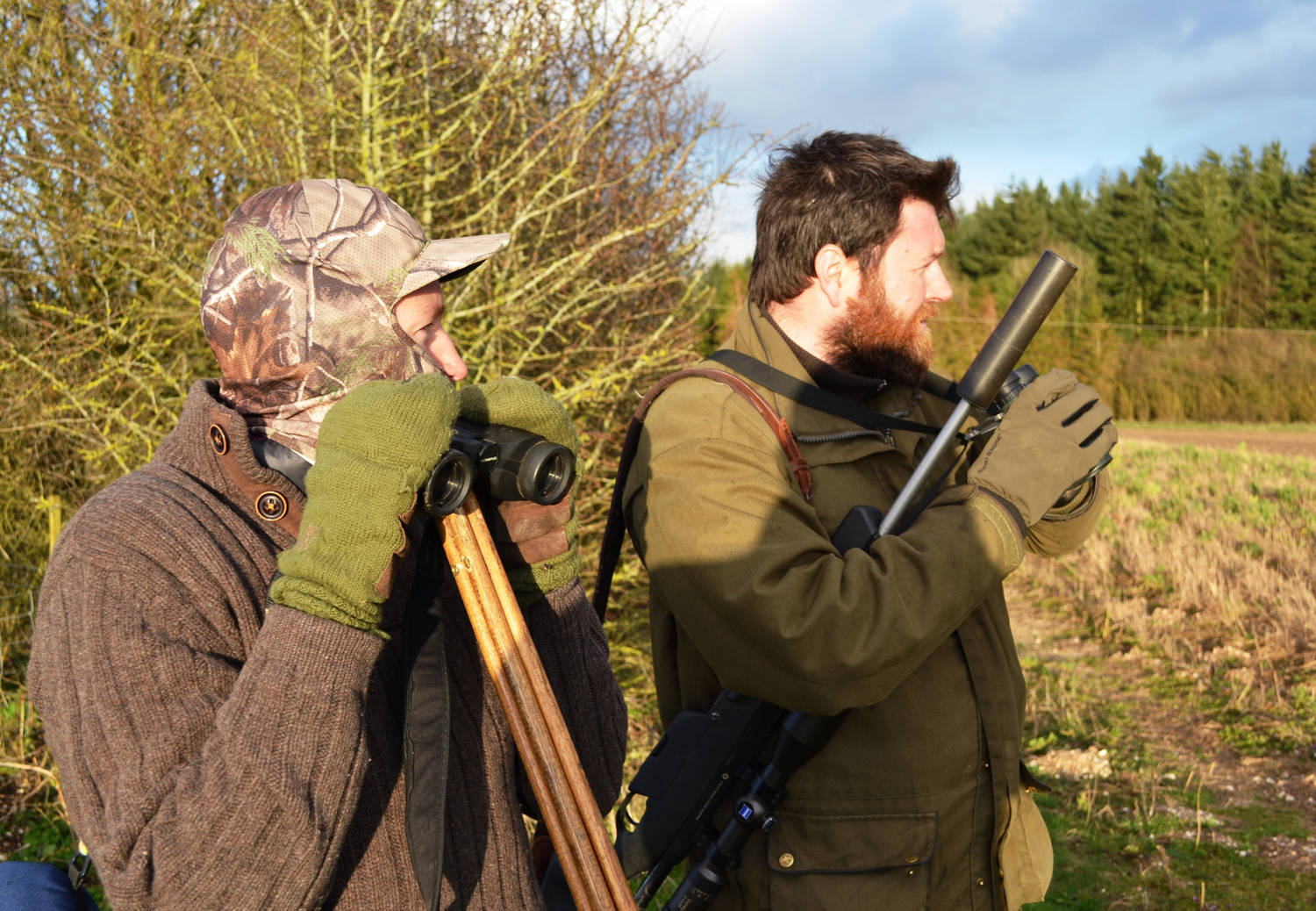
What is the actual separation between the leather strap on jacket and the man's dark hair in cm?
38

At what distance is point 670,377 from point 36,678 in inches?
53.6

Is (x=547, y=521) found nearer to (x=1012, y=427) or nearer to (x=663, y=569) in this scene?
(x=663, y=569)

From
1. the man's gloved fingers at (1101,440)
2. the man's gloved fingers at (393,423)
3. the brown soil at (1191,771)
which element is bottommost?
the brown soil at (1191,771)

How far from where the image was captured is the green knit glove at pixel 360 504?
1242 mm

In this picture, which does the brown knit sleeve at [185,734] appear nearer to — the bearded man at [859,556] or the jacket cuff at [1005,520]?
the bearded man at [859,556]

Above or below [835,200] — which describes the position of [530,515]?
below

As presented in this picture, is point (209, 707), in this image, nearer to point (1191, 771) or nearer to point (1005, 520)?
point (1005, 520)

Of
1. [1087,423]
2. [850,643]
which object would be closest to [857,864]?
[850,643]

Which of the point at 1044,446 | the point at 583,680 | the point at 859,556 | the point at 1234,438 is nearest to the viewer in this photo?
the point at 583,680

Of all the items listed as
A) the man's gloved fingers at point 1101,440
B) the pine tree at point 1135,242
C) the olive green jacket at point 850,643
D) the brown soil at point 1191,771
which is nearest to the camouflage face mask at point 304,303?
the olive green jacket at point 850,643

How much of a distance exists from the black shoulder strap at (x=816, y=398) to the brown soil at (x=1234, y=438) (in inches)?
738

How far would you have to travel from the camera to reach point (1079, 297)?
127 ft

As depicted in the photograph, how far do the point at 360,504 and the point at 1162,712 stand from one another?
6.24 meters

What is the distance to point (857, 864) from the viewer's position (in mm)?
2035
